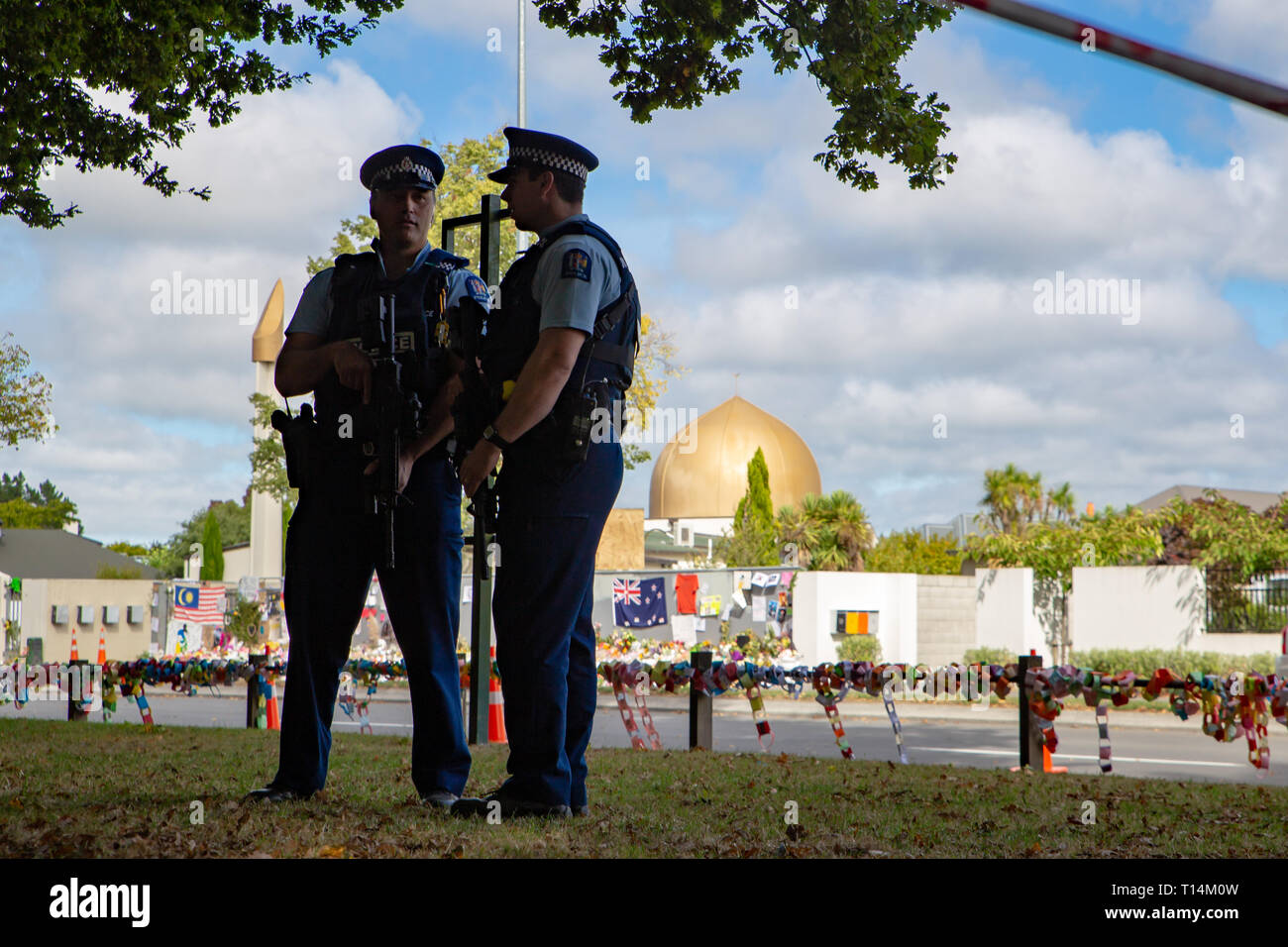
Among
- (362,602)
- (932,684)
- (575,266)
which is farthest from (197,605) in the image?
(575,266)

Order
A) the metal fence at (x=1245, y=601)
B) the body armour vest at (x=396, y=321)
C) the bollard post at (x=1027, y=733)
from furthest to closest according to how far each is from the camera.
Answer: the metal fence at (x=1245, y=601) < the bollard post at (x=1027, y=733) < the body armour vest at (x=396, y=321)

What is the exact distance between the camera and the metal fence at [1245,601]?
74.1ft

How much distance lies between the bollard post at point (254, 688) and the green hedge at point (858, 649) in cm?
1588

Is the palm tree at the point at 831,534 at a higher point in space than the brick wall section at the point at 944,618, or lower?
higher

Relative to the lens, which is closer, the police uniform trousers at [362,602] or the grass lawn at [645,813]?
the grass lawn at [645,813]

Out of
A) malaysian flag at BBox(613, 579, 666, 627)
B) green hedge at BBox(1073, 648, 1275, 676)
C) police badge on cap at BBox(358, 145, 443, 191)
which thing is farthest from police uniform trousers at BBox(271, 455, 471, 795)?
malaysian flag at BBox(613, 579, 666, 627)

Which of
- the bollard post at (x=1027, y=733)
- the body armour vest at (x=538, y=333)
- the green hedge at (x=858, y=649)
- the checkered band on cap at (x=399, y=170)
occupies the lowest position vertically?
the green hedge at (x=858, y=649)

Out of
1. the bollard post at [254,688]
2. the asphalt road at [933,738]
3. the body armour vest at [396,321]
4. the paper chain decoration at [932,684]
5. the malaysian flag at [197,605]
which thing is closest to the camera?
the body armour vest at [396,321]

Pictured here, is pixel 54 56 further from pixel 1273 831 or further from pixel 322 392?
pixel 1273 831

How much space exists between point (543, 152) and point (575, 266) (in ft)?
1.63

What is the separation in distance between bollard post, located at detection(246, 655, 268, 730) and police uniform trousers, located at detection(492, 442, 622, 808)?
7427 millimetres

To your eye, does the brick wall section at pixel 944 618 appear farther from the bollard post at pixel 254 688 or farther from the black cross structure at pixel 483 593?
the black cross structure at pixel 483 593

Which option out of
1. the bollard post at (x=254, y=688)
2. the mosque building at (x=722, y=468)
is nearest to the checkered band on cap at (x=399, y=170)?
the bollard post at (x=254, y=688)
